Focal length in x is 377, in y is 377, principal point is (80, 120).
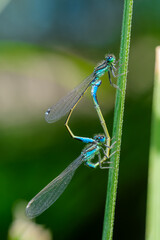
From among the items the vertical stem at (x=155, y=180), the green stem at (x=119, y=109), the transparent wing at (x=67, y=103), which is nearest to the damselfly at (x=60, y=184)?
the transparent wing at (x=67, y=103)

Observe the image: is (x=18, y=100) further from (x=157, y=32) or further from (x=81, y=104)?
(x=157, y=32)

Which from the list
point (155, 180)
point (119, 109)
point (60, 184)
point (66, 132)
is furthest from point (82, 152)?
point (119, 109)

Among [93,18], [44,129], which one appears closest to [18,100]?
[44,129]

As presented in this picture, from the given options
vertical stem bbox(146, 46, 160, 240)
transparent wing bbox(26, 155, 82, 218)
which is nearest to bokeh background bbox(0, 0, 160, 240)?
transparent wing bbox(26, 155, 82, 218)

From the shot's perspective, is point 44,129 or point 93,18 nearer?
point 44,129

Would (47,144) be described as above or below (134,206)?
above

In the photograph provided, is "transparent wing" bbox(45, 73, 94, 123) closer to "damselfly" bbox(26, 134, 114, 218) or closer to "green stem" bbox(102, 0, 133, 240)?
"damselfly" bbox(26, 134, 114, 218)
